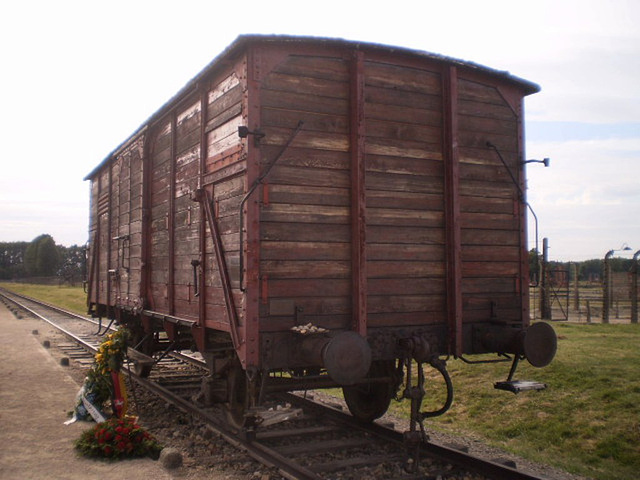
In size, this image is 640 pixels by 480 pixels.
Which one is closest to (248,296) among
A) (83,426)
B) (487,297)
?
(487,297)

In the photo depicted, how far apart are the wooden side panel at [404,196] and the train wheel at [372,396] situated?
892 millimetres

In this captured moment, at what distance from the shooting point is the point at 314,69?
547cm

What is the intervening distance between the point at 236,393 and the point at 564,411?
4072mm

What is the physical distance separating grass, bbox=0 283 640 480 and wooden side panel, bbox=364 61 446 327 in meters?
2.07

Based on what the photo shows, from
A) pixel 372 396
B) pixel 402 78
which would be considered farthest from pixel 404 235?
pixel 372 396

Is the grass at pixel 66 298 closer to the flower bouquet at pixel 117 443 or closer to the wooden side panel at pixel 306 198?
the flower bouquet at pixel 117 443

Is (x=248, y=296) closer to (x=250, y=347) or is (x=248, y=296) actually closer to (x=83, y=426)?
(x=250, y=347)

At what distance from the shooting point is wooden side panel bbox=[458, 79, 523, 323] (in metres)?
6.07

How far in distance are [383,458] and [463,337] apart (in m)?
1.44

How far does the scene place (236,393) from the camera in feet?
19.6

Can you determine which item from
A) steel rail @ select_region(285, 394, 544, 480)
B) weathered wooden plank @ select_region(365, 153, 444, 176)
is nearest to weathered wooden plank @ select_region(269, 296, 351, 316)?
weathered wooden plank @ select_region(365, 153, 444, 176)

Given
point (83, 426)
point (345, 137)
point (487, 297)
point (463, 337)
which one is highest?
point (345, 137)

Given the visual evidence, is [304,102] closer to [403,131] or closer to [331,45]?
[331,45]

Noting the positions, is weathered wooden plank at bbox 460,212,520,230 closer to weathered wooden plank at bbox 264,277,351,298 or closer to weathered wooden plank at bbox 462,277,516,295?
weathered wooden plank at bbox 462,277,516,295
